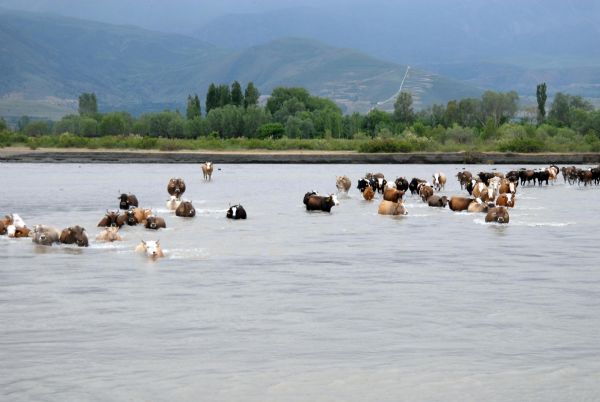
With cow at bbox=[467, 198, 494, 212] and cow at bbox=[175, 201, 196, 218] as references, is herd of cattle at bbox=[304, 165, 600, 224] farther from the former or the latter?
cow at bbox=[175, 201, 196, 218]

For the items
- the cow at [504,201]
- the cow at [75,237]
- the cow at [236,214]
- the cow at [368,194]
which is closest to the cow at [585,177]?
the cow at [368,194]

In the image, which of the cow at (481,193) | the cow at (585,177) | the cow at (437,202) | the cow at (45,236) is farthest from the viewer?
the cow at (585,177)

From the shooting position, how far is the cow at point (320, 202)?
125 ft

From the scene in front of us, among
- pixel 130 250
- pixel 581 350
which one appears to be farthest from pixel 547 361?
pixel 130 250

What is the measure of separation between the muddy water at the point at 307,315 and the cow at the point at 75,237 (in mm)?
436

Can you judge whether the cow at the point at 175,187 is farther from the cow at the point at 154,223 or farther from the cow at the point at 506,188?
the cow at the point at 154,223

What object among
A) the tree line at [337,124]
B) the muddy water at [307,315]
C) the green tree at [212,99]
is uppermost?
the green tree at [212,99]

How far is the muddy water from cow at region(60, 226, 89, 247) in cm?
44

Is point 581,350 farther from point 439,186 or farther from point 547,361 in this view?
point 439,186

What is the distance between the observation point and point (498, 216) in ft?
107

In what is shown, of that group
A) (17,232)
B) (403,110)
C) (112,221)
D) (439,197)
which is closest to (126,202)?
(112,221)

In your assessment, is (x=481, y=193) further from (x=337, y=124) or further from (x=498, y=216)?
(x=337, y=124)

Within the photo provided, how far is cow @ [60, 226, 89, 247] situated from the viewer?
84.8 ft

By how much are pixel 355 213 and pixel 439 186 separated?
53.4 ft
